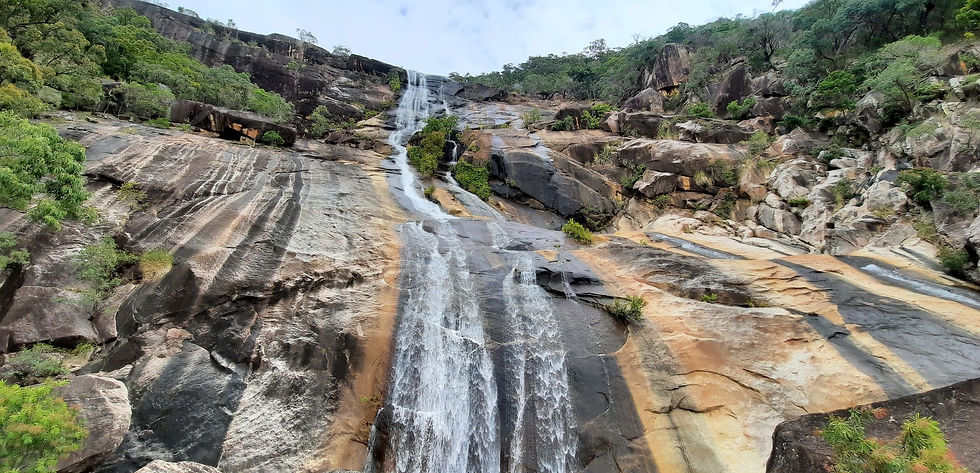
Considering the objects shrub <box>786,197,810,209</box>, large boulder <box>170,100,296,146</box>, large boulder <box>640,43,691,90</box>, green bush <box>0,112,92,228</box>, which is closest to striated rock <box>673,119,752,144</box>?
shrub <box>786,197,810,209</box>

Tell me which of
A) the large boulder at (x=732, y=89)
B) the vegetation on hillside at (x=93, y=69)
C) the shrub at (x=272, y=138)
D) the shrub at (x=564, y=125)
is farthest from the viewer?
→ the large boulder at (x=732, y=89)

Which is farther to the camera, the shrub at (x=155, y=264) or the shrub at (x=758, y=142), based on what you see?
the shrub at (x=758, y=142)

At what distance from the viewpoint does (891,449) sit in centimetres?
601

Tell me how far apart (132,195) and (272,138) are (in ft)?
40.7

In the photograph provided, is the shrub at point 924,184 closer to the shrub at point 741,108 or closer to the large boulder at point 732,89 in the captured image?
the shrub at point 741,108

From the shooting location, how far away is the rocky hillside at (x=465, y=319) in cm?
805

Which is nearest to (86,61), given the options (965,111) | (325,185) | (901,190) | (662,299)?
(325,185)

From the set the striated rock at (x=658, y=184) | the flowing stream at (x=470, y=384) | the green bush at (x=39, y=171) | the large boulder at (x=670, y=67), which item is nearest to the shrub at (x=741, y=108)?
the large boulder at (x=670, y=67)

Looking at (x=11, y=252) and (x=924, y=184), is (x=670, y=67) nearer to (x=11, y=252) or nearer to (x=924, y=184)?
(x=924, y=184)

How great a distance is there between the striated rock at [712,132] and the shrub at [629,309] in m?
21.7

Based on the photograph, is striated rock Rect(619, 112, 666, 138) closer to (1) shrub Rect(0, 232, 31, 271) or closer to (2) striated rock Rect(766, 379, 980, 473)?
(2) striated rock Rect(766, 379, 980, 473)

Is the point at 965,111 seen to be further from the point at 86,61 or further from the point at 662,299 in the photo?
the point at 86,61

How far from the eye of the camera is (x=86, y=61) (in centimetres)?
2353

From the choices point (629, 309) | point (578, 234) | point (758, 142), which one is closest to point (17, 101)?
point (578, 234)
